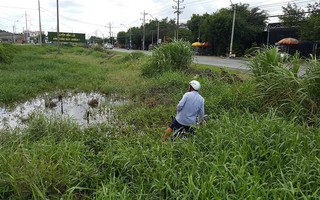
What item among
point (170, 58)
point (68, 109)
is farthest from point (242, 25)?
point (68, 109)

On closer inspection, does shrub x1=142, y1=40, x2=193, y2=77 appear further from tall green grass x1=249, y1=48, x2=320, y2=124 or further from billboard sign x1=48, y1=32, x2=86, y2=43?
billboard sign x1=48, y1=32, x2=86, y2=43

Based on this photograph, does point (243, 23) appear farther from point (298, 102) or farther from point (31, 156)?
→ point (31, 156)

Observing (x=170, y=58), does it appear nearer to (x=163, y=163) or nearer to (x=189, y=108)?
(x=189, y=108)

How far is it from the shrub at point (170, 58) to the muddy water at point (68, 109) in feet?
12.0

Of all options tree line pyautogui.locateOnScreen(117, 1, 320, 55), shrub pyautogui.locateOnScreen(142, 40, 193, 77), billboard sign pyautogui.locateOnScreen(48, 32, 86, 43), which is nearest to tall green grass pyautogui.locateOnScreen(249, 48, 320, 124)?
shrub pyautogui.locateOnScreen(142, 40, 193, 77)

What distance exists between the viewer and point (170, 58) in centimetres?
1325

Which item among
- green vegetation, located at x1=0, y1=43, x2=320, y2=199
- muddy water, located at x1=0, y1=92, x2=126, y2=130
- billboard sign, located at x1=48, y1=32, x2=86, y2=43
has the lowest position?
muddy water, located at x1=0, y1=92, x2=126, y2=130

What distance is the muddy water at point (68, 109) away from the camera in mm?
7048

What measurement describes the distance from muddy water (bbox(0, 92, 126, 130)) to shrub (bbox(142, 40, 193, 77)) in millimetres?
3649

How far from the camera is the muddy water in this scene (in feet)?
23.1

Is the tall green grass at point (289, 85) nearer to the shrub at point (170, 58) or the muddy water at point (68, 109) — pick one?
the muddy water at point (68, 109)

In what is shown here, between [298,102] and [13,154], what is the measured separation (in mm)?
5373

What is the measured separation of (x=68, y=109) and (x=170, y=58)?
630cm

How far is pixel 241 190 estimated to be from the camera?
2.80 m
